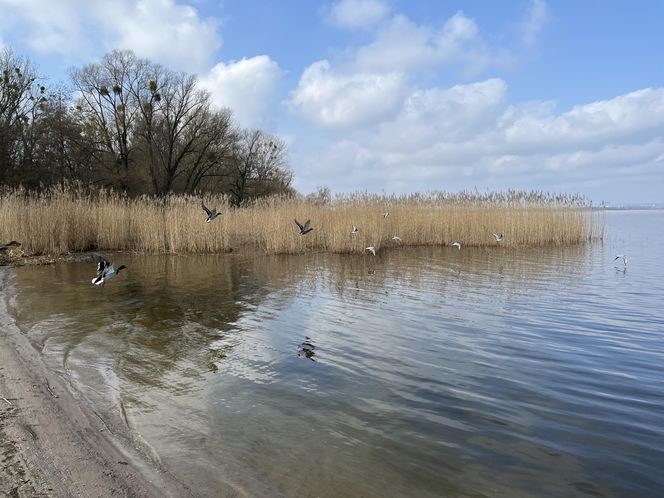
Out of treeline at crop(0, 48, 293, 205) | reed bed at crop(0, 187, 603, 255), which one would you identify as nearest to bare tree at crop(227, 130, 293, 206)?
treeline at crop(0, 48, 293, 205)

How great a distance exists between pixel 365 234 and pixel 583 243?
33.3ft

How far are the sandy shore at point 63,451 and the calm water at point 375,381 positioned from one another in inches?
7.0

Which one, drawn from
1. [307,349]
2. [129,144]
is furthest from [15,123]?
[307,349]

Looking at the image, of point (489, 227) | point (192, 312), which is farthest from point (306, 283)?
point (489, 227)

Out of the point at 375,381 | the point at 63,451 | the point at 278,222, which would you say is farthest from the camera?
the point at 278,222

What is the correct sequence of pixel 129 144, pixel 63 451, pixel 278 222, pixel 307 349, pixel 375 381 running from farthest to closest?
pixel 129 144 → pixel 278 222 → pixel 307 349 → pixel 375 381 → pixel 63 451

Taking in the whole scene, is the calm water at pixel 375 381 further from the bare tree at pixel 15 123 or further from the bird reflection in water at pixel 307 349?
the bare tree at pixel 15 123

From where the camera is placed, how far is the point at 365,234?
1714cm

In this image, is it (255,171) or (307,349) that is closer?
(307,349)

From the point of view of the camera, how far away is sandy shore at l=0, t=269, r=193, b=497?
8.95 feet

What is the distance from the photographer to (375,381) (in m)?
4.75

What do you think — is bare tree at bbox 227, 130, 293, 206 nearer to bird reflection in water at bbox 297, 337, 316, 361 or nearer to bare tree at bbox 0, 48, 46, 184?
bare tree at bbox 0, 48, 46, 184

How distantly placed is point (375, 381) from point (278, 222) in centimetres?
1260

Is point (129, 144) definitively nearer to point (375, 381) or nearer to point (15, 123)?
point (15, 123)
